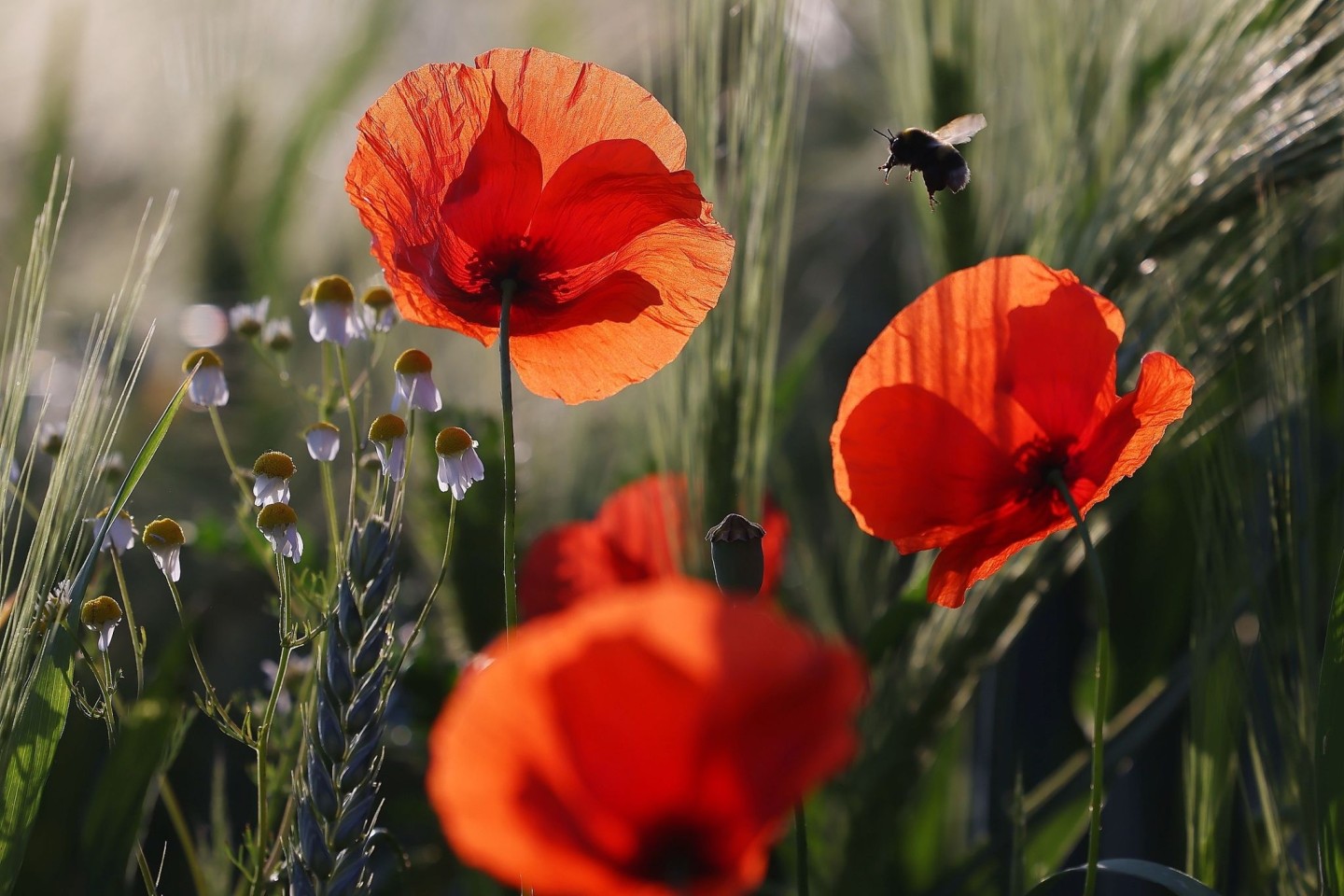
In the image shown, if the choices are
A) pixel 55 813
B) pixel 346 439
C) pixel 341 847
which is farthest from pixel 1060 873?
pixel 346 439

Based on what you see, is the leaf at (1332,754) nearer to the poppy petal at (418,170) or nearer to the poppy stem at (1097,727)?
the poppy stem at (1097,727)

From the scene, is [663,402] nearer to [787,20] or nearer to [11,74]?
[787,20]

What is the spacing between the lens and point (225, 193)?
0.93 metres

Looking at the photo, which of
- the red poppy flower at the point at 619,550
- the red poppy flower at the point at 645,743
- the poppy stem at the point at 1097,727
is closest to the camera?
the red poppy flower at the point at 645,743

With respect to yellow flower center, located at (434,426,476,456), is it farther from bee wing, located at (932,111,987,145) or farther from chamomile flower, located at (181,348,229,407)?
bee wing, located at (932,111,987,145)

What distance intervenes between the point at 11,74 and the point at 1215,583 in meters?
0.94

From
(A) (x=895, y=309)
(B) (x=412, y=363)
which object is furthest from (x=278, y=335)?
(A) (x=895, y=309)

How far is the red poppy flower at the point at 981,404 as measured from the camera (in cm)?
32

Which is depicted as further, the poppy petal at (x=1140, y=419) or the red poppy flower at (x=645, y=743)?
the poppy petal at (x=1140, y=419)

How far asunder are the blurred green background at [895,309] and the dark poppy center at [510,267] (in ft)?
0.47

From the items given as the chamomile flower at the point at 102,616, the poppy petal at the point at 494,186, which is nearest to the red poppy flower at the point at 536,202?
the poppy petal at the point at 494,186

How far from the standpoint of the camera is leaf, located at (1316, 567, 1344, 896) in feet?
1.01

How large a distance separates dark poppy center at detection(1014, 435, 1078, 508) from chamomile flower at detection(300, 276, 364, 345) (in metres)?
0.18

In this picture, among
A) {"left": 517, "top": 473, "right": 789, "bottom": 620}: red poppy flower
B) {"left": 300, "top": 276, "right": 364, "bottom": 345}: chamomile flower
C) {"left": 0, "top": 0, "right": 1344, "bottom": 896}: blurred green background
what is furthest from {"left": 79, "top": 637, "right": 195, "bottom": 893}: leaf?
{"left": 517, "top": 473, "right": 789, "bottom": 620}: red poppy flower
